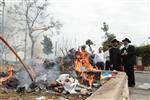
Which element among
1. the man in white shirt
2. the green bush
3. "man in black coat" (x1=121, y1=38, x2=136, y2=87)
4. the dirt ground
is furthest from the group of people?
the green bush

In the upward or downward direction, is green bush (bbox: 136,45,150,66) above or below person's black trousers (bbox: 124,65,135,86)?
above

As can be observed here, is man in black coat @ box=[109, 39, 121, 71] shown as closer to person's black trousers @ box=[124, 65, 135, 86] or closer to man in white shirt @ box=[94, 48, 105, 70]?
person's black trousers @ box=[124, 65, 135, 86]

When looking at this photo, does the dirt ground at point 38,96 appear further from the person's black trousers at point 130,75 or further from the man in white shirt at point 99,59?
the man in white shirt at point 99,59

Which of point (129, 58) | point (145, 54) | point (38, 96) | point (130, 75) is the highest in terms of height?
point (145, 54)

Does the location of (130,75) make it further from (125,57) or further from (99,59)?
(99,59)

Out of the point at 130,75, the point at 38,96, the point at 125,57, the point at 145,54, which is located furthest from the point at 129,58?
the point at 145,54

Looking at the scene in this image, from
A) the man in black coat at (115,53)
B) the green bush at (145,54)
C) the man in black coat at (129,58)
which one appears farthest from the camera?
the green bush at (145,54)

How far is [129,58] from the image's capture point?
42.8 ft

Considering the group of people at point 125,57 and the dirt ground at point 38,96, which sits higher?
the group of people at point 125,57

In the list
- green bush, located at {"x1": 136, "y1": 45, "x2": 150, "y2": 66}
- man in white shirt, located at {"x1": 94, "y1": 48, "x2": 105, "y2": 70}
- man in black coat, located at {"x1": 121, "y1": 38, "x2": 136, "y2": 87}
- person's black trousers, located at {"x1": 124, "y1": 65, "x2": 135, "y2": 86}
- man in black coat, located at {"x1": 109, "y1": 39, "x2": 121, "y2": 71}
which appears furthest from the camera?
green bush, located at {"x1": 136, "y1": 45, "x2": 150, "y2": 66}

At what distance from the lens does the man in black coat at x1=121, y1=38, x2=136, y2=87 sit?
504 inches

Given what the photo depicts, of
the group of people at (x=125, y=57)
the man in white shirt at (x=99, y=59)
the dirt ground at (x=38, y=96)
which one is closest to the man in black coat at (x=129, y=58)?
the group of people at (x=125, y=57)

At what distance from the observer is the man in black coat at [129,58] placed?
12.8 metres

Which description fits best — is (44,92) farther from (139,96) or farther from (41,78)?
(139,96)
